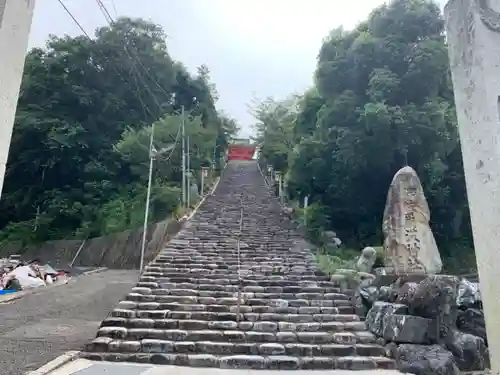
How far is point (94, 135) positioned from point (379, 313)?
18.2 m

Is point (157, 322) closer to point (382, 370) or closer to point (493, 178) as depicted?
point (382, 370)

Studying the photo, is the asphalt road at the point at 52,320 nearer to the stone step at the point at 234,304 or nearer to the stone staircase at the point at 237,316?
the stone staircase at the point at 237,316

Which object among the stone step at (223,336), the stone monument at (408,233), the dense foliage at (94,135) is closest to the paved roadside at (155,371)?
the stone step at (223,336)

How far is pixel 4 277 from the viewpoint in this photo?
1262cm

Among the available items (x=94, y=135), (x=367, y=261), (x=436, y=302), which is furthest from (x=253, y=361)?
(x=94, y=135)

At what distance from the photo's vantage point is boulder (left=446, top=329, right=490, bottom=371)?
6453mm

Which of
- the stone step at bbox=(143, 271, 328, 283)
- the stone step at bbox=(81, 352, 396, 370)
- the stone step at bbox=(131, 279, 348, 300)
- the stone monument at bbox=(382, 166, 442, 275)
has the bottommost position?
the stone step at bbox=(81, 352, 396, 370)

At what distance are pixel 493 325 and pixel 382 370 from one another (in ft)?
14.2

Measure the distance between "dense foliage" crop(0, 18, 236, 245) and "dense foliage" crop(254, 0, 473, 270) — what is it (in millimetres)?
5937

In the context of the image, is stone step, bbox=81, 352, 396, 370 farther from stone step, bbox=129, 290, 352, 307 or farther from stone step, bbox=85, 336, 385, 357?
stone step, bbox=129, 290, 352, 307

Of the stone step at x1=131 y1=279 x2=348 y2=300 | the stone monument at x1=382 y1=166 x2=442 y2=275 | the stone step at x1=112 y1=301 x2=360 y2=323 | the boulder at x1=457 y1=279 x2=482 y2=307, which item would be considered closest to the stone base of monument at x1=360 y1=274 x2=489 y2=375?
the boulder at x1=457 y1=279 x2=482 y2=307

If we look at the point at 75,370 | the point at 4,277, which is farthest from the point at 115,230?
the point at 75,370

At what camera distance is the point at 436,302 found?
6.54 m

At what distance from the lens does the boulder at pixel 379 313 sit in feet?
22.8
